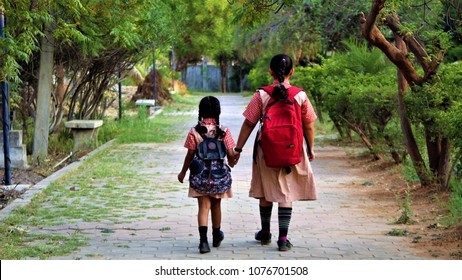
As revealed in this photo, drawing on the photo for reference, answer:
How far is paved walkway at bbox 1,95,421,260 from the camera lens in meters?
7.98

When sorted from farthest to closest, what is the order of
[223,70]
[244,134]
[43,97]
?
[223,70] → [43,97] → [244,134]

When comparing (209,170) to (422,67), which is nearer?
(209,170)

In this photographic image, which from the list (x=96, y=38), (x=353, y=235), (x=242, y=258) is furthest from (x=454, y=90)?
(x=96, y=38)

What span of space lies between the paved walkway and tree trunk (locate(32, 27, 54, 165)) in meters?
3.83

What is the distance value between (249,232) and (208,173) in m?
1.38

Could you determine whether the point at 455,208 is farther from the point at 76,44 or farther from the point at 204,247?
the point at 76,44

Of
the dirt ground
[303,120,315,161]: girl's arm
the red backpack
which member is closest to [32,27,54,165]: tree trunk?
the dirt ground

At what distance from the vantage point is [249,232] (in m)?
9.21

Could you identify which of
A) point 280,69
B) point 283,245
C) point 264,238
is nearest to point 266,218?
point 264,238

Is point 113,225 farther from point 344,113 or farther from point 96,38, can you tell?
point 344,113

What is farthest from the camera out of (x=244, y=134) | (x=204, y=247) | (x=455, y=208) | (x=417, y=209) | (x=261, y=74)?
(x=261, y=74)

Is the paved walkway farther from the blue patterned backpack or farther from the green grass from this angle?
the blue patterned backpack

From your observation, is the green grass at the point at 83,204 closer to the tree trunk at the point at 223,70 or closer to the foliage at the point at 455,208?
the foliage at the point at 455,208

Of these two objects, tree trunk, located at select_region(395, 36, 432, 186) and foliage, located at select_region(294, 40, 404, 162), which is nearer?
tree trunk, located at select_region(395, 36, 432, 186)
